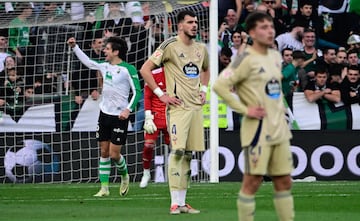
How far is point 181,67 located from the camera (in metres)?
12.6

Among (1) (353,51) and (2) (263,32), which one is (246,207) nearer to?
(2) (263,32)

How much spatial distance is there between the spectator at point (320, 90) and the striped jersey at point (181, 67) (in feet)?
27.3

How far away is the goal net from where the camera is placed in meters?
20.2

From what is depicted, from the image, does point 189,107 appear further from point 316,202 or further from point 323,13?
point 323,13

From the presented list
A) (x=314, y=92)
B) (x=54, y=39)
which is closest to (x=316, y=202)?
(x=314, y=92)

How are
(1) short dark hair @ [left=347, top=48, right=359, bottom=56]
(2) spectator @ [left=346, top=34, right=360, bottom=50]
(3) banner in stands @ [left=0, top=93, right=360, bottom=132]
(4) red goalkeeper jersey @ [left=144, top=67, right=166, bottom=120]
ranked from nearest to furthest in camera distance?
(4) red goalkeeper jersey @ [left=144, top=67, right=166, bottom=120] < (3) banner in stands @ [left=0, top=93, right=360, bottom=132] < (1) short dark hair @ [left=347, top=48, right=359, bottom=56] < (2) spectator @ [left=346, top=34, right=360, bottom=50]

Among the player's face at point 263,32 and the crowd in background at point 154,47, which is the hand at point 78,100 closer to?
the crowd in background at point 154,47

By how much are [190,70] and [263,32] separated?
3453mm

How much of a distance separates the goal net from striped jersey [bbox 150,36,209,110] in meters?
7.01

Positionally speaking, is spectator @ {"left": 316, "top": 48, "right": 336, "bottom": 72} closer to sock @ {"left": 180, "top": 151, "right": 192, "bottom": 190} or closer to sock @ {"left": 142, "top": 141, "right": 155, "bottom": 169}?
sock @ {"left": 142, "top": 141, "right": 155, "bottom": 169}

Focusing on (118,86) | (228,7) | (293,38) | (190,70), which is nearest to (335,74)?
(293,38)

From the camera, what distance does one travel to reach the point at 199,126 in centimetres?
1275

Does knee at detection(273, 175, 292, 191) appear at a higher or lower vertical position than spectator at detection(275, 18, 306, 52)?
lower

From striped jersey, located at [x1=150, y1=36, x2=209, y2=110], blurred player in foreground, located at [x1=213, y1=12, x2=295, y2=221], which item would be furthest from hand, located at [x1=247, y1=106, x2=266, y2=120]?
striped jersey, located at [x1=150, y1=36, x2=209, y2=110]
